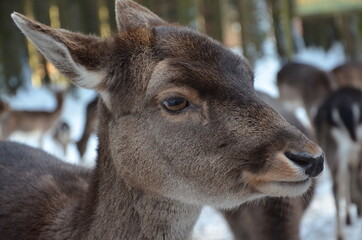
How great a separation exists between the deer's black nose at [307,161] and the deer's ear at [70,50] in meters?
1.12

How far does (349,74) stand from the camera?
50.9 ft

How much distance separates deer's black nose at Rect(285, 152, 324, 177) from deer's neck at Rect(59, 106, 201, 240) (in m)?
0.71

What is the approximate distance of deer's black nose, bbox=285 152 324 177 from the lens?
2836mm

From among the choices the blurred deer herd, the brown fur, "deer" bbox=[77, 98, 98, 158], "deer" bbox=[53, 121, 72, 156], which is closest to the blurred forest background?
the brown fur

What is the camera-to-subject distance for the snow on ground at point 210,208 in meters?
7.70

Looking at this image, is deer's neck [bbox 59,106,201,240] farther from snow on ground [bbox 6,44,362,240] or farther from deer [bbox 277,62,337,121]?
deer [bbox 277,62,337,121]

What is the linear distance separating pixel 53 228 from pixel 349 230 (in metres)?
5.26

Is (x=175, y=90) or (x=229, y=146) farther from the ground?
(x=175, y=90)

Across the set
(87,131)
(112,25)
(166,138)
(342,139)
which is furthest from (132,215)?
(112,25)

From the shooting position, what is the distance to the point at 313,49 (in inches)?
982

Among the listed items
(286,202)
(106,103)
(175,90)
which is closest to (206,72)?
(175,90)

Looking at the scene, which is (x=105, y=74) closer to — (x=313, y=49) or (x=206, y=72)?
(x=206, y=72)

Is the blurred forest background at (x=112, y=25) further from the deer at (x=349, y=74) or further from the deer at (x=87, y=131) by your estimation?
Answer: the deer at (x=87, y=131)

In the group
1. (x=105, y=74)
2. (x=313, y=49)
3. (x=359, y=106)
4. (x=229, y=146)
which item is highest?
(x=105, y=74)
